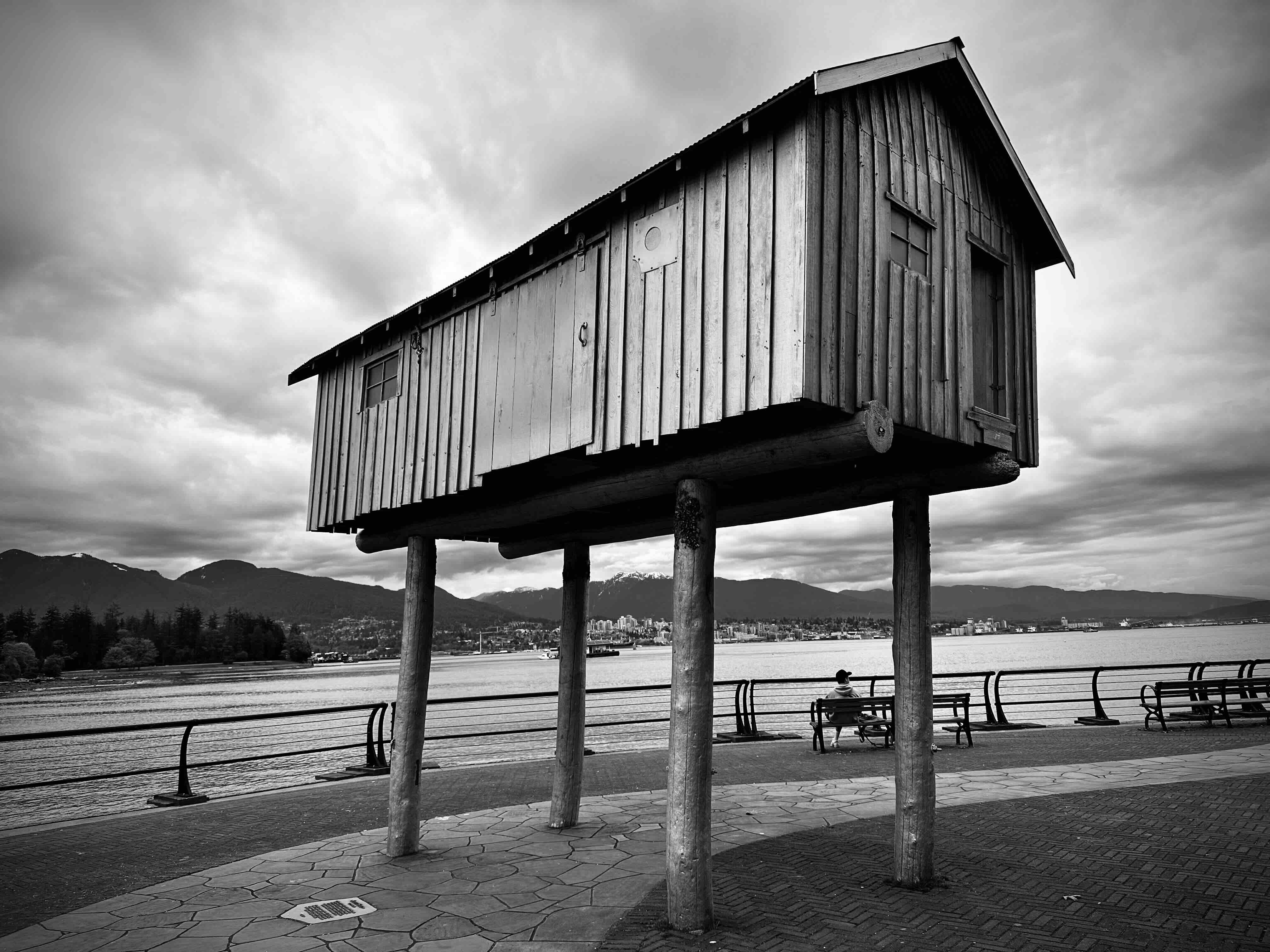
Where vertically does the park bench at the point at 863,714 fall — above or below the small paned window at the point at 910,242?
below

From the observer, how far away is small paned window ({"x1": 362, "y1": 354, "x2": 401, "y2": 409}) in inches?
390

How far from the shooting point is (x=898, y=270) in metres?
6.43

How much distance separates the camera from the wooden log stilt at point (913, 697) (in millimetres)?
6543

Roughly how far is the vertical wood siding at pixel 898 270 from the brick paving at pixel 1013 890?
3505 mm

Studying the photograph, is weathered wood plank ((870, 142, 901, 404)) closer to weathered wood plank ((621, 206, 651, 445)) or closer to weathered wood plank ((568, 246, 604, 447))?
weathered wood plank ((621, 206, 651, 445))

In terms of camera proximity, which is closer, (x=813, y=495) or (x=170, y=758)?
(x=813, y=495)

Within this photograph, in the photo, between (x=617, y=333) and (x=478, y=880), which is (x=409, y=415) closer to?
(x=617, y=333)

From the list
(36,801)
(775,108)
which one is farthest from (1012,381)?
(36,801)

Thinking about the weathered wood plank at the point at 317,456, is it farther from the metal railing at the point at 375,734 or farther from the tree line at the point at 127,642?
the tree line at the point at 127,642

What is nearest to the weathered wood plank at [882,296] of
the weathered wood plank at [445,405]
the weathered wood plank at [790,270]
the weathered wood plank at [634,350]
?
the weathered wood plank at [790,270]

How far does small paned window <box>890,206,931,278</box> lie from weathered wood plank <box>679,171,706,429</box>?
1.51 metres

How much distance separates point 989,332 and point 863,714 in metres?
8.39

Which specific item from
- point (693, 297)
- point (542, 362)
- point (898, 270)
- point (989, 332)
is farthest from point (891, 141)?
point (542, 362)

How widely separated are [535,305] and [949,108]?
4.19 meters
